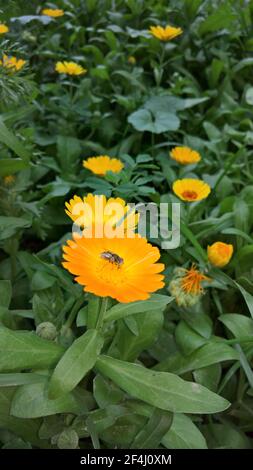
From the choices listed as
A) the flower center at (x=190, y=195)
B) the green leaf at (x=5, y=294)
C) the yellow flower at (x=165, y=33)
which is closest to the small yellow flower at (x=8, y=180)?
the green leaf at (x=5, y=294)

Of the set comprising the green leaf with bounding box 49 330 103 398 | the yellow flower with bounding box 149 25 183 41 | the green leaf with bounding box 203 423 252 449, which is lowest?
the green leaf with bounding box 203 423 252 449

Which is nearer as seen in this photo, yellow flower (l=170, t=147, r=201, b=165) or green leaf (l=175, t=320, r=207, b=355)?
green leaf (l=175, t=320, r=207, b=355)

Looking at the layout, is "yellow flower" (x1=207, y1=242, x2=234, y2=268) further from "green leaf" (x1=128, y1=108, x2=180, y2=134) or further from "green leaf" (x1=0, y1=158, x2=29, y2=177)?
"green leaf" (x1=128, y1=108, x2=180, y2=134)

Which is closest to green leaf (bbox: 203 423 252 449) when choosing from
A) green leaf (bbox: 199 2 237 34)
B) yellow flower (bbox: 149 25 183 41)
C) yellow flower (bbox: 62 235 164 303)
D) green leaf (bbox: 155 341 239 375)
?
green leaf (bbox: 155 341 239 375)

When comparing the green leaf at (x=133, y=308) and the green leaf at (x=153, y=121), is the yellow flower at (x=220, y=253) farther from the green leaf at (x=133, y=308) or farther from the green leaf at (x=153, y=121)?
the green leaf at (x=153, y=121)

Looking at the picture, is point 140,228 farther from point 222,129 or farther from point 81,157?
point 222,129
